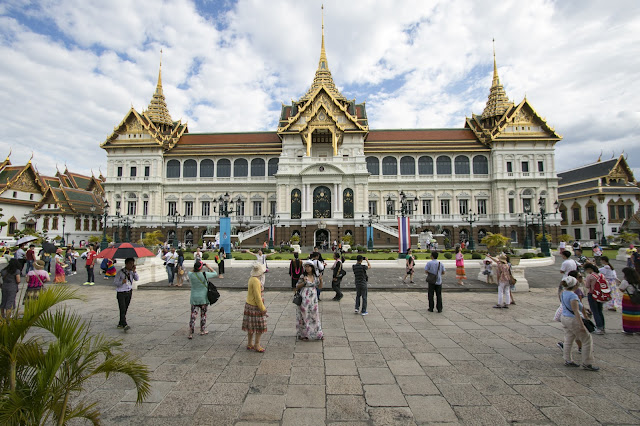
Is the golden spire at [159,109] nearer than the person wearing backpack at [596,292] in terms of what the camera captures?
No

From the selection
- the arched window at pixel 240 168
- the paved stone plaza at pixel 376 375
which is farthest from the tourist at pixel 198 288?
the arched window at pixel 240 168

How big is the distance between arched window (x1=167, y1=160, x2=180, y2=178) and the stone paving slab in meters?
39.6

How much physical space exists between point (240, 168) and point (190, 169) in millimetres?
6643

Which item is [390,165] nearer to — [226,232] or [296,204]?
[296,204]

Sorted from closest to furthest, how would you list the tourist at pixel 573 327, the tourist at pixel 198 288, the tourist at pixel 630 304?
the tourist at pixel 573 327 → the tourist at pixel 630 304 → the tourist at pixel 198 288

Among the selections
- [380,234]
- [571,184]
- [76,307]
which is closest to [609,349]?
[76,307]

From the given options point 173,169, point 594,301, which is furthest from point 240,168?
point 594,301

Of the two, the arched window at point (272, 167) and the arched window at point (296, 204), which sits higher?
the arched window at point (272, 167)

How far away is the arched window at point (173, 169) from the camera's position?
45.0 metres

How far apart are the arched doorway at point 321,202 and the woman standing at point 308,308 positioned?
31.4 meters

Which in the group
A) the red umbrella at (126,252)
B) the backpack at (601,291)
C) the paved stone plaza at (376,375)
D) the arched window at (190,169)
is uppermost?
the arched window at (190,169)

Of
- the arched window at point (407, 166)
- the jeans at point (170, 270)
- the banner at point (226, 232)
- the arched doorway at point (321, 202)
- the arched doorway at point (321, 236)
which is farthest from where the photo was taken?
the arched window at point (407, 166)

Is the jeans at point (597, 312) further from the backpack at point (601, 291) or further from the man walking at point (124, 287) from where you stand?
the man walking at point (124, 287)

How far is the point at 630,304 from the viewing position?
6902 millimetres
